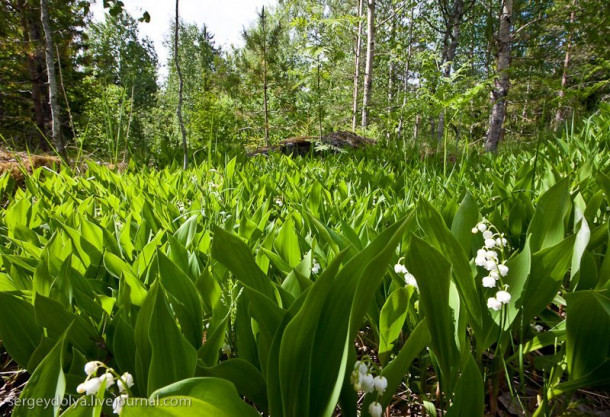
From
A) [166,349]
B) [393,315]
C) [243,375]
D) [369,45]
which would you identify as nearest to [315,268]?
[393,315]

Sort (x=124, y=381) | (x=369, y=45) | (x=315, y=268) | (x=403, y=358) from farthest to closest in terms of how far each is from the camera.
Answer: (x=369, y=45) → (x=315, y=268) → (x=403, y=358) → (x=124, y=381)

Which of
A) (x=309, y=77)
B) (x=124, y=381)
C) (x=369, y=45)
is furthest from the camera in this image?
(x=369, y=45)

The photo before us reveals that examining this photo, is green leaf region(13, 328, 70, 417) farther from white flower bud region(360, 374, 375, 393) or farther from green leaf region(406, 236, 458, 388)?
green leaf region(406, 236, 458, 388)

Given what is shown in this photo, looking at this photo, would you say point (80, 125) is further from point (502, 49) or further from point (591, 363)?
point (591, 363)

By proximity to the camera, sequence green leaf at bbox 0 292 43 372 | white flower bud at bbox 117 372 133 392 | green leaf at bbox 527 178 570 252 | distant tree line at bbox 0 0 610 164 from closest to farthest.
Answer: white flower bud at bbox 117 372 133 392
green leaf at bbox 0 292 43 372
green leaf at bbox 527 178 570 252
distant tree line at bbox 0 0 610 164

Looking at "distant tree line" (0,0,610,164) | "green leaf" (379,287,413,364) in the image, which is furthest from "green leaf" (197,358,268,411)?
"distant tree line" (0,0,610,164)

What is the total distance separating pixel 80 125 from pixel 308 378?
2001cm

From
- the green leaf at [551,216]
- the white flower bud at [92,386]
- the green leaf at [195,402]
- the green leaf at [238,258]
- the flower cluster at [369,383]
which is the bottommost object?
the flower cluster at [369,383]

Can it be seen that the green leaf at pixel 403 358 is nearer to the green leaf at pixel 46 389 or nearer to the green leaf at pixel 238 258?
the green leaf at pixel 238 258

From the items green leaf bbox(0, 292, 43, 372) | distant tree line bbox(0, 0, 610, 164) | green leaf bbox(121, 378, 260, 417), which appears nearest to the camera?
green leaf bbox(121, 378, 260, 417)

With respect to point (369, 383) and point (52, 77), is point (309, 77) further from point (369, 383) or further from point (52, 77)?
point (369, 383)

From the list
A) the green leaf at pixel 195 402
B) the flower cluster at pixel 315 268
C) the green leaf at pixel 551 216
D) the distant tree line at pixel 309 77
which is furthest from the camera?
the distant tree line at pixel 309 77

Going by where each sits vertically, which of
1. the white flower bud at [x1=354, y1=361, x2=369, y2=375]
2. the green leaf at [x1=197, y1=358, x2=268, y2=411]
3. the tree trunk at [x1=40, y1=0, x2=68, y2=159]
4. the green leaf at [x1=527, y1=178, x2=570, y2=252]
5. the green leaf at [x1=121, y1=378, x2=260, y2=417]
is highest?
the tree trunk at [x1=40, y1=0, x2=68, y2=159]

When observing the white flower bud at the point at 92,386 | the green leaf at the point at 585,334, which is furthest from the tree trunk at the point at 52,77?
the green leaf at the point at 585,334
